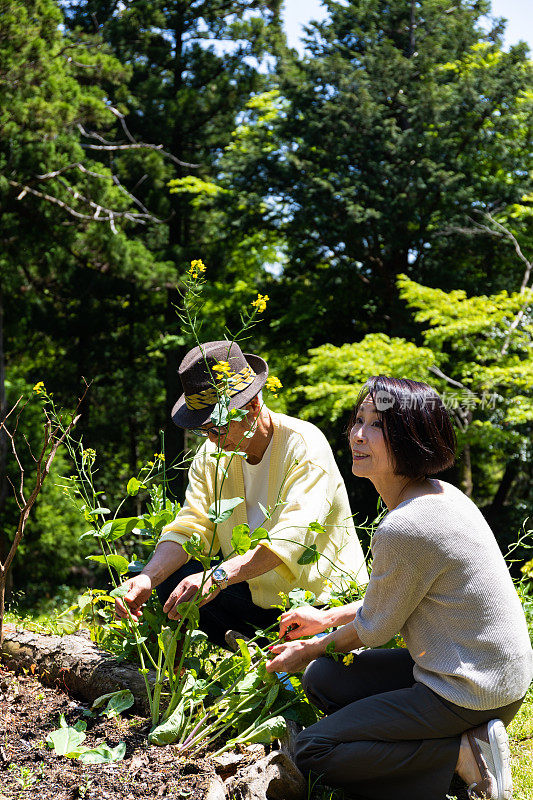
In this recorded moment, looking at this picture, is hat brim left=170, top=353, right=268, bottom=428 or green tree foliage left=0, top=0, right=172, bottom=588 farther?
green tree foliage left=0, top=0, right=172, bottom=588

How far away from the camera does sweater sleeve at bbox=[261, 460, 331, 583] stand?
7.50 feet

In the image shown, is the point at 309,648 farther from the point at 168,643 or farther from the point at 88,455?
the point at 88,455

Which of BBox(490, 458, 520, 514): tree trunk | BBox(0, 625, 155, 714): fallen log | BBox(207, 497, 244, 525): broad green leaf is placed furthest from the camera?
BBox(490, 458, 520, 514): tree trunk

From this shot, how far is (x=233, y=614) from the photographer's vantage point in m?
2.70

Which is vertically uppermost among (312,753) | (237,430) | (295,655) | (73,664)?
(237,430)

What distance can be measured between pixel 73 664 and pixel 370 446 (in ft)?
4.20

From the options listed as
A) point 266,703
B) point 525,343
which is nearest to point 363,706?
point 266,703

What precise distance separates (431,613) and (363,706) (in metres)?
0.32

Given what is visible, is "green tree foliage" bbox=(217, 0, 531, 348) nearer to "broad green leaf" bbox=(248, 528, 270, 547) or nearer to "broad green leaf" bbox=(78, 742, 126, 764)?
"broad green leaf" bbox=(248, 528, 270, 547)

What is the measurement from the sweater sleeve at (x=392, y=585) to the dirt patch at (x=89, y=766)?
0.58m

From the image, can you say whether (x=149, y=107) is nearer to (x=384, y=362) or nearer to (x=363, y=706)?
(x=384, y=362)

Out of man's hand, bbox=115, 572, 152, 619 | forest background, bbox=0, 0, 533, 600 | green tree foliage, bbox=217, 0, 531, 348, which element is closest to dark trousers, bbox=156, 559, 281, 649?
man's hand, bbox=115, 572, 152, 619

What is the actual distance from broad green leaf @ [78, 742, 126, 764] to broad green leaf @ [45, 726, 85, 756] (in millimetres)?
41

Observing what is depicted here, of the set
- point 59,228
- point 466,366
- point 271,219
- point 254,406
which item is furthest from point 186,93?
point 254,406
